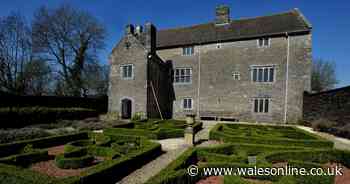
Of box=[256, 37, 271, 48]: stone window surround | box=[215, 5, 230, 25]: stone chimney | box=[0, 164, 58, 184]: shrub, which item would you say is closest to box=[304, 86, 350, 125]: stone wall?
box=[256, 37, 271, 48]: stone window surround

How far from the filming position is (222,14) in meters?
20.6

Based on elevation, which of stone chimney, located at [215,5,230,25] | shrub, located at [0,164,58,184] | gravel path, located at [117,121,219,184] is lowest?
gravel path, located at [117,121,219,184]

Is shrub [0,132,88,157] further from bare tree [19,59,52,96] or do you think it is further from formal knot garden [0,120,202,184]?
bare tree [19,59,52,96]

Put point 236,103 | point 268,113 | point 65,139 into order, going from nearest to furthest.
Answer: point 65,139, point 268,113, point 236,103

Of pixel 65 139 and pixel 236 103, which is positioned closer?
pixel 65 139

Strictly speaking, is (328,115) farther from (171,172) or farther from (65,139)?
(65,139)

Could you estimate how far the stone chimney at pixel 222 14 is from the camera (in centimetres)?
2044

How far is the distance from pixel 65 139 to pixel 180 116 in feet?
42.7

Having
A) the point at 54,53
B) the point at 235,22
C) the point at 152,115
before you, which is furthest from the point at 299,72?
the point at 54,53

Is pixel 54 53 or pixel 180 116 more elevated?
pixel 54 53

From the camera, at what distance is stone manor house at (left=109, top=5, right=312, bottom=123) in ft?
53.4

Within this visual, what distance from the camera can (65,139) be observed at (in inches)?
352

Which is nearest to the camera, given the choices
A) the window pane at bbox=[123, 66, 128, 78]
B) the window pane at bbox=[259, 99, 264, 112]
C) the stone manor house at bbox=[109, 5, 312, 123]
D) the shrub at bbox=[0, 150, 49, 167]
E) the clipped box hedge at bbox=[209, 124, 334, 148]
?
the shrub at bbox=[0, 150, 49, 167]

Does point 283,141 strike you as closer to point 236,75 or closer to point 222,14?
point 236,75
